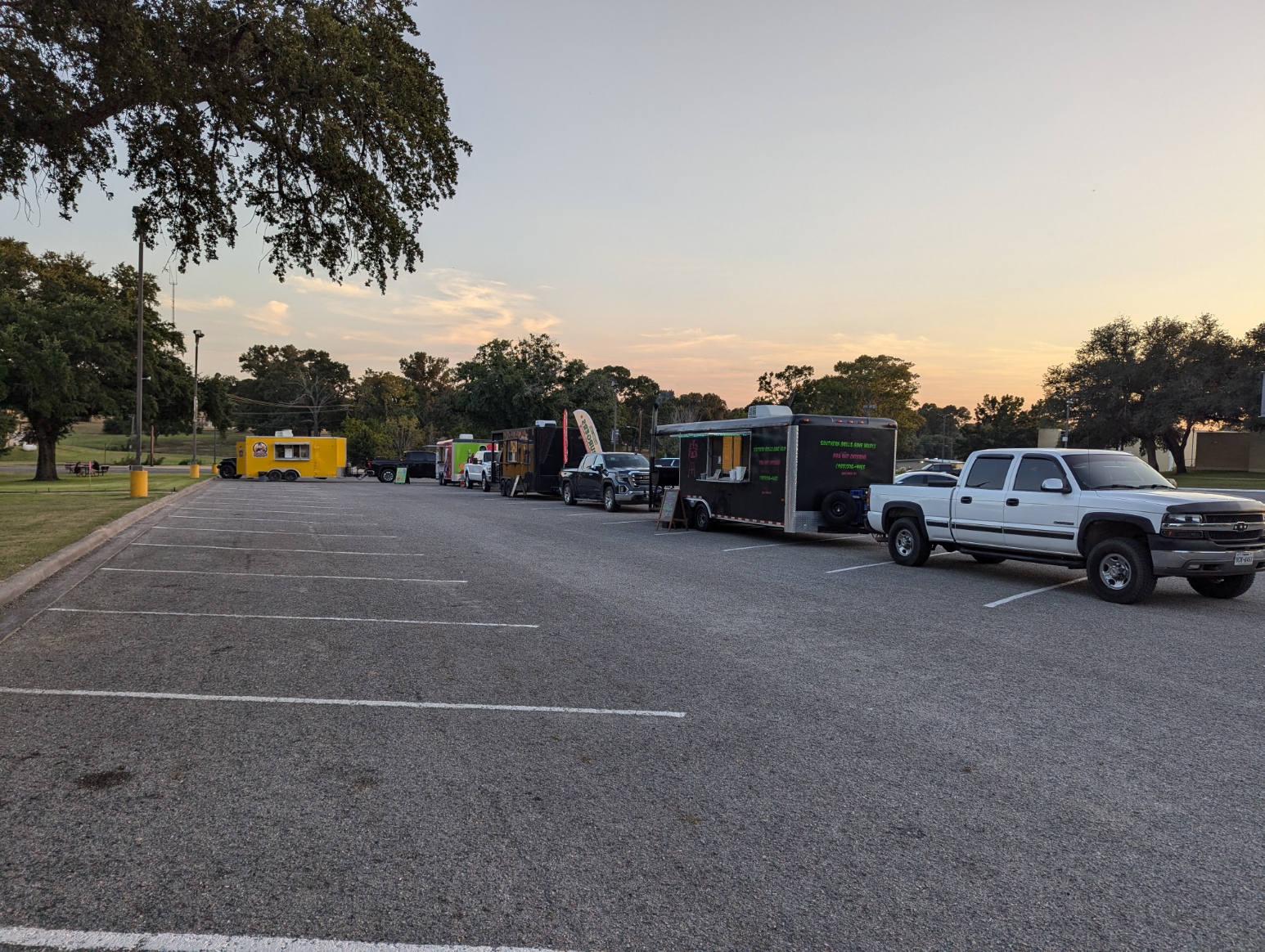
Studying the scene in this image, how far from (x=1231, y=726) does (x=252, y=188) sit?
11.4 metres

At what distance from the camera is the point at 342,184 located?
10211mm

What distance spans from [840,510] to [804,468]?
1027 mm

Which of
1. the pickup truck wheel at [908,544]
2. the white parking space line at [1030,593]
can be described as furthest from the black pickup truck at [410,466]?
the white parking space line at [1030,593]

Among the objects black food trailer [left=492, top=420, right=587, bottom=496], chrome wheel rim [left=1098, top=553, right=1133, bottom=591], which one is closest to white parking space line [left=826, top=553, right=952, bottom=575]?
chrome wheel rim [left=1098, top=553, right=1133, bottom=591]

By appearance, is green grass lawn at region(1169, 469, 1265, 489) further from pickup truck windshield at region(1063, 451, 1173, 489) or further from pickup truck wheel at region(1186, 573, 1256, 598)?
pickup truck wheel at region(1186, 573, 1256, 598)

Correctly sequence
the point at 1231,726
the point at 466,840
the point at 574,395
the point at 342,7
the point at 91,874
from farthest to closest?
the point at 574,395 → the point at 342,7 → the point at 1231,726 → the point at 466,840 → the point at 91,874

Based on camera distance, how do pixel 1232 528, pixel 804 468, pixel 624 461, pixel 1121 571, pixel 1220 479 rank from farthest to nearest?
pixel 1220 479, pixel 624 461, pixel 804 468, pixel 1121 571, pixel 1232 528

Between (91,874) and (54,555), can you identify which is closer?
(91,874)

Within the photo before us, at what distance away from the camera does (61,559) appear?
11094 millimetres

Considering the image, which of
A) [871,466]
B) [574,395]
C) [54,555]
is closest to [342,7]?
[54,555]

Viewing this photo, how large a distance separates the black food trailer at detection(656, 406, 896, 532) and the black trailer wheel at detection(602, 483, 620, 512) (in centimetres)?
706

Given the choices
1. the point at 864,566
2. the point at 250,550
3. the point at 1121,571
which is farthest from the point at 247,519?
the point at 1121,571

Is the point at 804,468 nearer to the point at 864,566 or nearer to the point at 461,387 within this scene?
the point at 864,566

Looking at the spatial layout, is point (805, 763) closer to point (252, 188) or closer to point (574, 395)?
point (252, 188)
